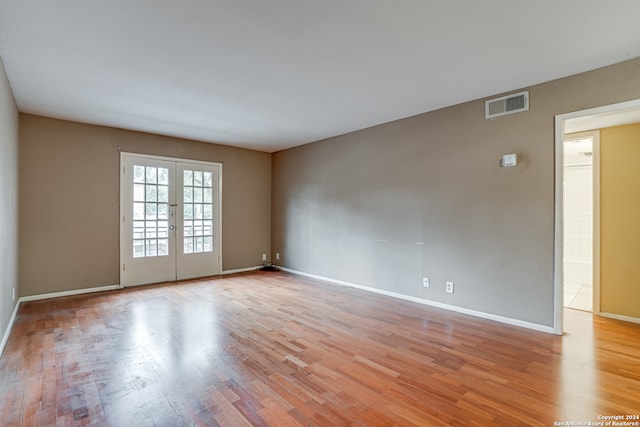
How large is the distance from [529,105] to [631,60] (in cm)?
78

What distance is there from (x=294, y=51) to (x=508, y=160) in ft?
8.36

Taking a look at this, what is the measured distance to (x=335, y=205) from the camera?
5.38 meters

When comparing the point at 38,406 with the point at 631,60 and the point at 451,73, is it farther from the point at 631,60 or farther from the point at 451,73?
the point at 631,60

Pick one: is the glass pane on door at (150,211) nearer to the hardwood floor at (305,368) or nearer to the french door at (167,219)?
the french door at (167,219)

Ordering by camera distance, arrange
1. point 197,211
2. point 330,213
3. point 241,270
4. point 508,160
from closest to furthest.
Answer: point 508,160 → point 330,213 → point 197,211 → point 241,270

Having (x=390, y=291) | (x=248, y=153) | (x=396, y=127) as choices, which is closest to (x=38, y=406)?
(x=390, y=291)

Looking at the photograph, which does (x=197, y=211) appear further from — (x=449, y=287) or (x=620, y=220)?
(x=620, y=220)

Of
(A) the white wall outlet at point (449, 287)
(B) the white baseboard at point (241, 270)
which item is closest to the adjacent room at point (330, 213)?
(A) the white wall outlet at point (449, 287)

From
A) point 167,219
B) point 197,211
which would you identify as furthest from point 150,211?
point 197,211

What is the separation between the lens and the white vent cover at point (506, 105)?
324cm

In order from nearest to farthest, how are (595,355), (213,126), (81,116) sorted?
1. (595,355)
2. (81,116)
3. (213,126)

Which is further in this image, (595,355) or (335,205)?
(335,205)

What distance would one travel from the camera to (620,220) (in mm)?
3594

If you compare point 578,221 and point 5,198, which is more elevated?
Answer: point 5,198
